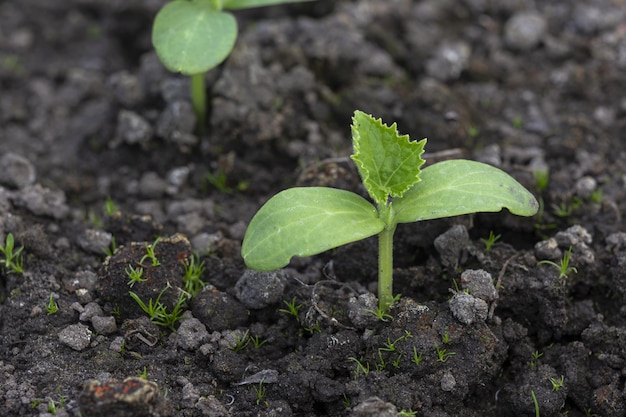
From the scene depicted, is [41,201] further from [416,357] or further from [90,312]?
→ [416,357]

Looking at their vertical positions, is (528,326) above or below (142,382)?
below

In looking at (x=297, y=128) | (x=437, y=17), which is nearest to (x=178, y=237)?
(x=297, y=128)

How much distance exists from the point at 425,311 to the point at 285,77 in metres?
1.65

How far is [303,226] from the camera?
254 cm

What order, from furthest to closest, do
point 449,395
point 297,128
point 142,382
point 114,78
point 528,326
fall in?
point 114,78 → point 297,128 → point 528,326 → point 449,395 → point 142,382

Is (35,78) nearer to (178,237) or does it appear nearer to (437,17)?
(178,237)

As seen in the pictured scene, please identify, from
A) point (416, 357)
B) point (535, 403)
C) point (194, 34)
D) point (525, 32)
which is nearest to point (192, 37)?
point (194, 34)

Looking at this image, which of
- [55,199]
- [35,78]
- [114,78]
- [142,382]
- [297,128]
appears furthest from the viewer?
[35,78]

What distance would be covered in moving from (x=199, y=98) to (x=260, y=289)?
1217mm

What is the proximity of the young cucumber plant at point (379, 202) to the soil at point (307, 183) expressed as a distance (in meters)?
0.36

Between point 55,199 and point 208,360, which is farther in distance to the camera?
point 55,199

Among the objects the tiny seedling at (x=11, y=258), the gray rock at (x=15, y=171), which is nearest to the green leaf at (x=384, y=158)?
the tiny seedling at (x=11, y=258)

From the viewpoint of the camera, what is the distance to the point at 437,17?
15.0ft

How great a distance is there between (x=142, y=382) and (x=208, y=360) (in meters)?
0.44
